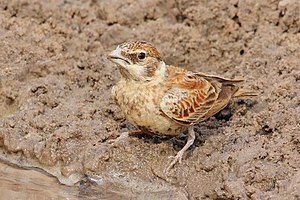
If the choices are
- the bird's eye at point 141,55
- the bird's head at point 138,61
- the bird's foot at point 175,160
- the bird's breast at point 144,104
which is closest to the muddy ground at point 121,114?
the bird's foot at point 175,160

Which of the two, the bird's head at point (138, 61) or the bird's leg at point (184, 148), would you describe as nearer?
the bird's head at point (138, 61)

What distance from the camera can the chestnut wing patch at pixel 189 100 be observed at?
833 centimetres

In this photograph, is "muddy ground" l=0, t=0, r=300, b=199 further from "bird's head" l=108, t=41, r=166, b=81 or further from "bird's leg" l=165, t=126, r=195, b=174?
"bird's head" l=108, t=41, r=166, b=81

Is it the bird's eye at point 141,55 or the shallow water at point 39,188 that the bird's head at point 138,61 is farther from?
the shallow water at point 39,188

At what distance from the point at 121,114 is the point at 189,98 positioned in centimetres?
91

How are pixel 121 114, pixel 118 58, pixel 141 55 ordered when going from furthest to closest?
pixel 121 114
pixel 141 55
pixel 118 58

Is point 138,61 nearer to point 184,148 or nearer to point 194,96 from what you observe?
point 194,96

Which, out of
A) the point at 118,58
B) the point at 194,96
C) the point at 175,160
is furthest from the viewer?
the point at 194,96

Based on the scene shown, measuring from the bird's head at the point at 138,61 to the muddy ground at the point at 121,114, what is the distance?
71cm

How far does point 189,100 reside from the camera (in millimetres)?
8539

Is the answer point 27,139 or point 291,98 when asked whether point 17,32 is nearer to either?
point 27,139

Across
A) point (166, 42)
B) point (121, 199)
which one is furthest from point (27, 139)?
point (166, 42)

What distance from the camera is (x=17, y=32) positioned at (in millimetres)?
10312

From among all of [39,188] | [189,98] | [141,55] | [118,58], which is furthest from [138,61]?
[39,188]
